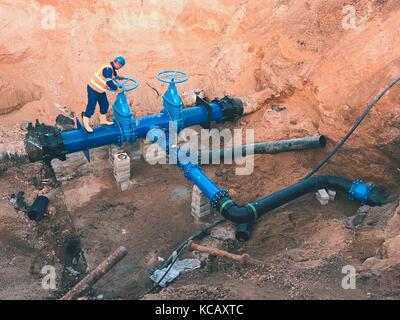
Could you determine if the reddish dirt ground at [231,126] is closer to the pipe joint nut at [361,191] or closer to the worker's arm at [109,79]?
the pipe joint nut at [361,191]

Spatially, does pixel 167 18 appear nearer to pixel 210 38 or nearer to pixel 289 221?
pixel 210 38

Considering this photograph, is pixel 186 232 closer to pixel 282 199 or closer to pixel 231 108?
pixel 282 199

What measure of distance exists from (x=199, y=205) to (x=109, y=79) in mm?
2996

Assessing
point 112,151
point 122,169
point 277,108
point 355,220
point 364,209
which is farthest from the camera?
point 112,151

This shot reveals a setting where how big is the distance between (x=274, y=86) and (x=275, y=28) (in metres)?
1.67

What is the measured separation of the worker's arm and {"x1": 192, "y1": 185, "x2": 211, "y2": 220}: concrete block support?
8.18 ft

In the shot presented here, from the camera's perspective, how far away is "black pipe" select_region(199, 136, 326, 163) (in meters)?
8.99

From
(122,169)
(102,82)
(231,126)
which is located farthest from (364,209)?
(102,82)

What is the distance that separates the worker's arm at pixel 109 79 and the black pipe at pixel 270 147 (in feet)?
7.90

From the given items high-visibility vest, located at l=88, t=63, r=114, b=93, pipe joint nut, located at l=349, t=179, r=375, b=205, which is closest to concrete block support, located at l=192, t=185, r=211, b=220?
high-visibility vest, located at l=88, t=63, r=114, b=93

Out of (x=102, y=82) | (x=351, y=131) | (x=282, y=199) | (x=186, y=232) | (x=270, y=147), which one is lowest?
(x=186, y=232)

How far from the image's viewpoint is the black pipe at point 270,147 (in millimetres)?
8992

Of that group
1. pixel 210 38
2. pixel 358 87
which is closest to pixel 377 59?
pixel 358 87

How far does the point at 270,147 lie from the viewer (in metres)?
9.27
